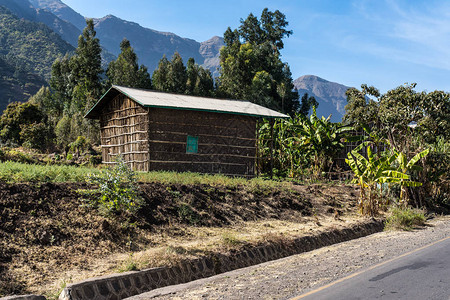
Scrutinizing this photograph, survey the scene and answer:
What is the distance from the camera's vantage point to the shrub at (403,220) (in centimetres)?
1492

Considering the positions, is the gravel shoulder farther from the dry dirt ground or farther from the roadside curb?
the dry dirt ground

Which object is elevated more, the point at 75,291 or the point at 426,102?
the point at 426,102

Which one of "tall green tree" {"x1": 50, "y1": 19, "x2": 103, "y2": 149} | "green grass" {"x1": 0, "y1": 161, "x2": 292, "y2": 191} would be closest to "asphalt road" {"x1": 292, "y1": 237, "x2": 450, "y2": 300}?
"green grass" {"x1": 0, "y1": 161, "x2": 292, "y2": 191}

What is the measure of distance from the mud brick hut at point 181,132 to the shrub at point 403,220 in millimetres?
8652

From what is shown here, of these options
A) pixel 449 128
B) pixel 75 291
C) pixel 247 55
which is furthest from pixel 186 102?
pixel 247 55

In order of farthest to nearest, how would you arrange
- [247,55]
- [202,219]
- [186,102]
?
[247,55], [186,102], [202,219]

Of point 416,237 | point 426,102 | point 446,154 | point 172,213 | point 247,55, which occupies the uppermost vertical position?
point 247,55

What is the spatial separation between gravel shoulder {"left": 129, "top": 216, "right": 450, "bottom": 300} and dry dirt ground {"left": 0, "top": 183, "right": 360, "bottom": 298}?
34.7 inches

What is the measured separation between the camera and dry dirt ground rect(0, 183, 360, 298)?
25.4ft

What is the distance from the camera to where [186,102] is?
21.3 meters

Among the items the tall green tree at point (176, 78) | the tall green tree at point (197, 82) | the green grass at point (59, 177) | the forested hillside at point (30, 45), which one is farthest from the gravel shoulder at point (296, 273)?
the forested hillside at point (30, 45)

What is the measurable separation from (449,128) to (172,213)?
1646 cm

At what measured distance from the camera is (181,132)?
2036 cm

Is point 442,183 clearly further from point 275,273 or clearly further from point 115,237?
point 115,237
